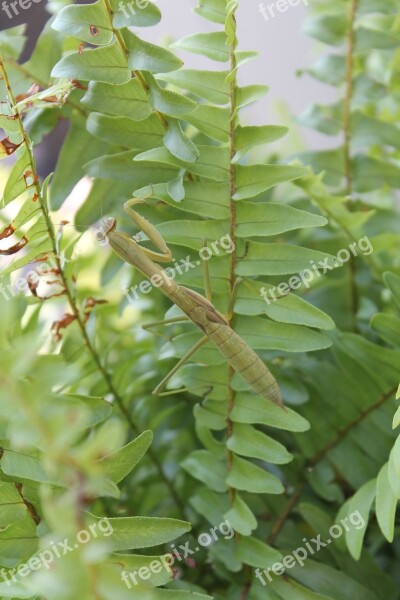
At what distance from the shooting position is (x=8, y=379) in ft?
0.91

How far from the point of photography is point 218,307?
1.97ft

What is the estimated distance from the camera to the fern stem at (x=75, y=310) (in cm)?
49

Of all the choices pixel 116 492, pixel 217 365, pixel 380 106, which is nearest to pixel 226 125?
pixel 217 365

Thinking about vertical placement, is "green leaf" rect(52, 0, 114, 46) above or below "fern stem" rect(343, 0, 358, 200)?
above

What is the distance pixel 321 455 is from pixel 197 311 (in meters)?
0.20

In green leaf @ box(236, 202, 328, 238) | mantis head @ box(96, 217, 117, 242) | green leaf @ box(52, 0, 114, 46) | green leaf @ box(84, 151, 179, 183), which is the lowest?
green leaf @ box(236, 202, 328, 238)

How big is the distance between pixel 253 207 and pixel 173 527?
25cm

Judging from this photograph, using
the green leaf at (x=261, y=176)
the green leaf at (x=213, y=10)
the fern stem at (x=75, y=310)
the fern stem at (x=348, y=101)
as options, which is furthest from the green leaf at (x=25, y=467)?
the fern stem at (x=348, y=101)

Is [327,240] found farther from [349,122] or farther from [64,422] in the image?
[64,422]
